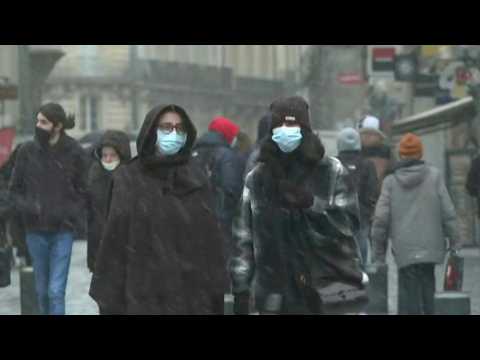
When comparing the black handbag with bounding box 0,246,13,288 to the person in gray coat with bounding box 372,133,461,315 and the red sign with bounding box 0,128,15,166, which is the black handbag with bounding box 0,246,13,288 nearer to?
the person in gray coat with bounding box 372,133,461,315

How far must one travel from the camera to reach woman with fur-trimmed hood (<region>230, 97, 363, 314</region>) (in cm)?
710

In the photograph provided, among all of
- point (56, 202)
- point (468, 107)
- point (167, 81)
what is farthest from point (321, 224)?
point (167, 81)

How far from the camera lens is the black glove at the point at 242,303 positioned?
285 inches

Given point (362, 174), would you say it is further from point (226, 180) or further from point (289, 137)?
point (289, 137)

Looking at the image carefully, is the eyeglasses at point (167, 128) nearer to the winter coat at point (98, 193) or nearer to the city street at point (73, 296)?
the winter coat at point (98, 193)

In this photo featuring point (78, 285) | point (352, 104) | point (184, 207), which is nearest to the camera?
point (184, 207)

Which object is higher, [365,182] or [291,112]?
[291,112]

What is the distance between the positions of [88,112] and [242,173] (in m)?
55.5

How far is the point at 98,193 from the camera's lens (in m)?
11.0

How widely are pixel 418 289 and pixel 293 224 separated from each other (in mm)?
4061

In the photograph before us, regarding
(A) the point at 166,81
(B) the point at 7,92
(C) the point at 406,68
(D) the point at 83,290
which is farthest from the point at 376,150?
(A) the point at 166,81

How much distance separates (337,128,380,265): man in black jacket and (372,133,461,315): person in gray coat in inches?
84.3
